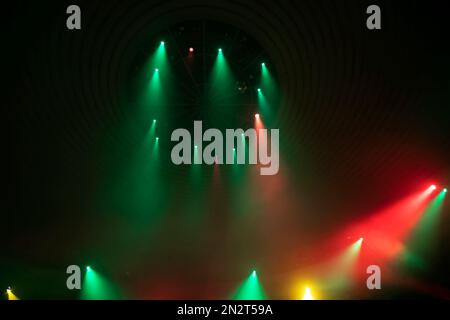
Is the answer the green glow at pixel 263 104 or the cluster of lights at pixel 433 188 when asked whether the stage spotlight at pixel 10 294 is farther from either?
the cluster of lights at pixel 433 188

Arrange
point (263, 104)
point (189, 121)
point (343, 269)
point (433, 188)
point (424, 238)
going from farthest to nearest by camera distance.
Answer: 1. point (343, 269)
2. point (424, 238)
3. point (433, 188)
4. point (189, 121)
5. point (263, 104)

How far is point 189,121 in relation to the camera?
12594mm

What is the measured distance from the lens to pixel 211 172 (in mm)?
13812

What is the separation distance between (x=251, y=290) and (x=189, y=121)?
925 centimetres

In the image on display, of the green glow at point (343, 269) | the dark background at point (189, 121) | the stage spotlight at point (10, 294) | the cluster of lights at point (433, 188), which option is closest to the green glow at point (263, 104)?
the dark background at point (189, 121)

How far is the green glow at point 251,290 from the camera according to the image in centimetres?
1794

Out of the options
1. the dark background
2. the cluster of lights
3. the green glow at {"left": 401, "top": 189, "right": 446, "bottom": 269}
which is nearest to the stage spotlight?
the dark background

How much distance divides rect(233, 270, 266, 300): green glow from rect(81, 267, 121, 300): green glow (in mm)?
5270

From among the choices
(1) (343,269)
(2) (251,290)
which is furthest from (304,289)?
(2) (251,290)

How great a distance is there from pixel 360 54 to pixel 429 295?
10.1 m

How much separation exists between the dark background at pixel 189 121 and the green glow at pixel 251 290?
3.63 feet

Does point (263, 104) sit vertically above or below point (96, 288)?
Result: above

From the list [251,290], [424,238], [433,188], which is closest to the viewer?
[433,188]

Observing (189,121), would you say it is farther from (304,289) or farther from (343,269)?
(304,289)
